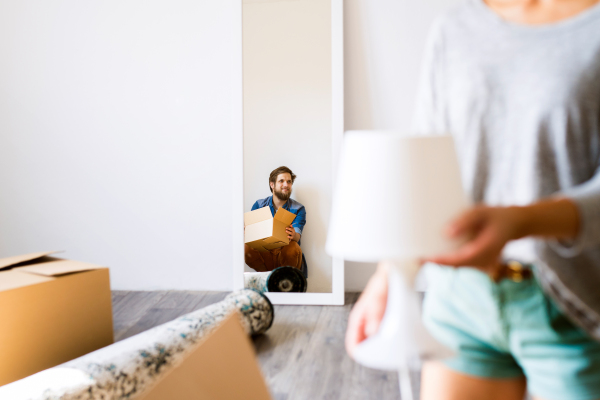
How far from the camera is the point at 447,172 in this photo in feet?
1.43

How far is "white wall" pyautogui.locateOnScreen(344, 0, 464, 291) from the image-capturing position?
2.66 metres

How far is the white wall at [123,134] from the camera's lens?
9.43 ft

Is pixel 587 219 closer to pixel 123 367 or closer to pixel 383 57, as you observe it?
pixel 123 367

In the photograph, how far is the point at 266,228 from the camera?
2695 mm

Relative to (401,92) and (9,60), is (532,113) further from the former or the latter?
(9,60)

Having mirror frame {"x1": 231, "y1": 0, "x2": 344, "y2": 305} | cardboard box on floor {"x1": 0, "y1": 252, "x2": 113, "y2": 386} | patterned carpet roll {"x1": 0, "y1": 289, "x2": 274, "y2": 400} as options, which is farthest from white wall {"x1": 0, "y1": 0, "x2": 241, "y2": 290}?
patterned carpet roll {"x1": 0, "y1": 289, "x2": 274, "y2": 400}

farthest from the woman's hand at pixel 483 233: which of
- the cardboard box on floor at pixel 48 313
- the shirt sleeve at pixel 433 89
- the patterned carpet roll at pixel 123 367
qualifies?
the cardboard box on floor at pixel 48 313

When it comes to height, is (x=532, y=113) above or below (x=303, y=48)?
below

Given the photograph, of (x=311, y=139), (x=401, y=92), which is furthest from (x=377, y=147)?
(x=401, y=92)

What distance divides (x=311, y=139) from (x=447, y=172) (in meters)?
2.24

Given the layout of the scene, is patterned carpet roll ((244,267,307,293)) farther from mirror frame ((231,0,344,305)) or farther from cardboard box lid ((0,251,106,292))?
cardboard box lid ((0,251,106,292))

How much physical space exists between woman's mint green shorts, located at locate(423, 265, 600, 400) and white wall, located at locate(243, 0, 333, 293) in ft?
6.65

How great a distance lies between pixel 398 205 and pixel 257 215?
7.64 feet

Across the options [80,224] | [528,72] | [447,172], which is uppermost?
[528,72]
